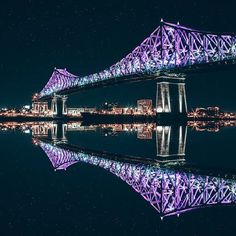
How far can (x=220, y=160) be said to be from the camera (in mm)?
15383

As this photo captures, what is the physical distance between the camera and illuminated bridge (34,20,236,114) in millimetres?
52719

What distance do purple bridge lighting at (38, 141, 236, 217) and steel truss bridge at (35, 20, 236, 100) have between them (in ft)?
122

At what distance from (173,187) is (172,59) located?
50.0m

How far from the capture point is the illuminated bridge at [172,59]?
52.7 metres

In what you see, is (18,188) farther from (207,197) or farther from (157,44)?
(157,44)

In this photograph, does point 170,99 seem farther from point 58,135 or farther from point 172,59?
point 58,135

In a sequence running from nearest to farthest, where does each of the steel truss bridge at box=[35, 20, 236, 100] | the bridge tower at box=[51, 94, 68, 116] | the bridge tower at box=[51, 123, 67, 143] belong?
the bridge tower at box=[51, 123, 67, 143]
the steel truss bridge at box=[35, 20, 236, 100]
the bridge tower at box=[51, 94, 68, 116]

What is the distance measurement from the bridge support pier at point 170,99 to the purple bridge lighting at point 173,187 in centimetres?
4569

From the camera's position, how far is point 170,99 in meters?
61.3

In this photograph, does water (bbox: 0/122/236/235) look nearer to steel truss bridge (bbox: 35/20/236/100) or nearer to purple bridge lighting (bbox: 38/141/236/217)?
purple bridge lighting (bbox: 38/141/236/217)

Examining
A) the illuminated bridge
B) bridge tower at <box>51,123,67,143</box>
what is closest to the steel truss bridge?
the illuminated bridge

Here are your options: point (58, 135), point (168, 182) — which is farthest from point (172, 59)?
point (168, 182)

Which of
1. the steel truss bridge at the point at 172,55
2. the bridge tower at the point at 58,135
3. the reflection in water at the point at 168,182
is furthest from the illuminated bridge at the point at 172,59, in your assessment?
the reflection in water at the point at 168,182

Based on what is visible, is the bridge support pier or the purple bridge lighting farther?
the bridge support pier
